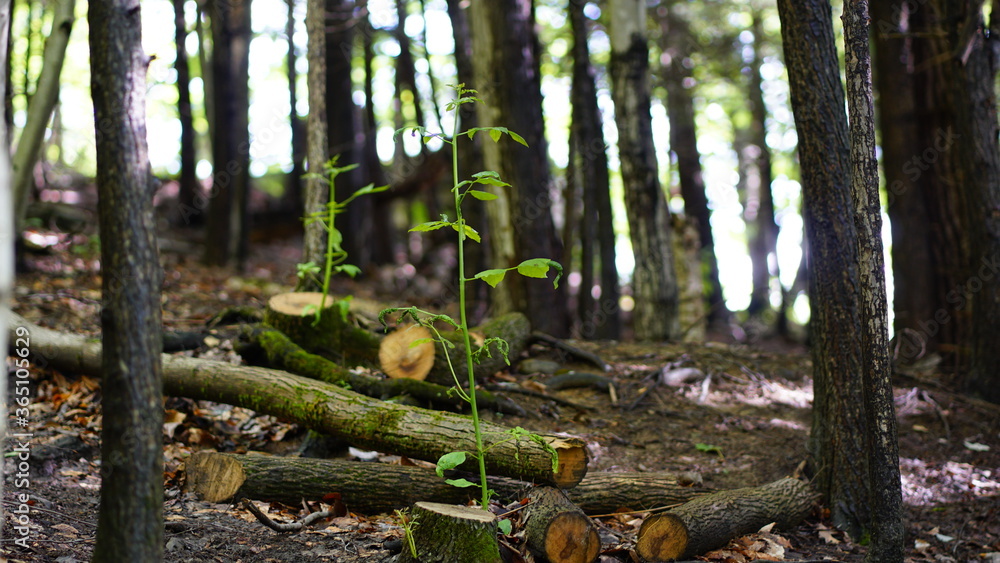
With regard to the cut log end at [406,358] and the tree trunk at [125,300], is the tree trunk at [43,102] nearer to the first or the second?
the cut log end at [406,358]

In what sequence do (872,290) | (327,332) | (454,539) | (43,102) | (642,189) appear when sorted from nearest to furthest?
(454,539)
(872,290)
(327,332)
(43,102)
(642,189)

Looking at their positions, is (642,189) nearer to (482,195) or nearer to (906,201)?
(906,201)

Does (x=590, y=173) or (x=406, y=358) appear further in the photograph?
(x=590, y=173)

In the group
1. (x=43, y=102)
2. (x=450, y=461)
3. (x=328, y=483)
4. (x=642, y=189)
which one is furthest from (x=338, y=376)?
(x=642, y=189)

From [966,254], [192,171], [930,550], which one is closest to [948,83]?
[966,254]

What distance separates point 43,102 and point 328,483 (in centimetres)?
513

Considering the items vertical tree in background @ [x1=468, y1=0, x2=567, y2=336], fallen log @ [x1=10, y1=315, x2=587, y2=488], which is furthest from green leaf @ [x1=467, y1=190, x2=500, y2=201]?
vertical tree in background @ [x1=468, y1=0, x2=567, y2=336]

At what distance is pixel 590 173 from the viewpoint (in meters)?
Result: 10.0

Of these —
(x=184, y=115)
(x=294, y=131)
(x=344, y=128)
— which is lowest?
(x=344, y=128)

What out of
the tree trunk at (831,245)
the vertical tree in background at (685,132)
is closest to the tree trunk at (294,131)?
the vertical tree in background at (685,132)

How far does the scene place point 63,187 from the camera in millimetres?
16594

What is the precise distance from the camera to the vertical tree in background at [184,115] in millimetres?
14008

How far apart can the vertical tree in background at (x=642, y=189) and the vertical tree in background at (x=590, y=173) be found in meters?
1.57

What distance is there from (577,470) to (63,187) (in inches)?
677
